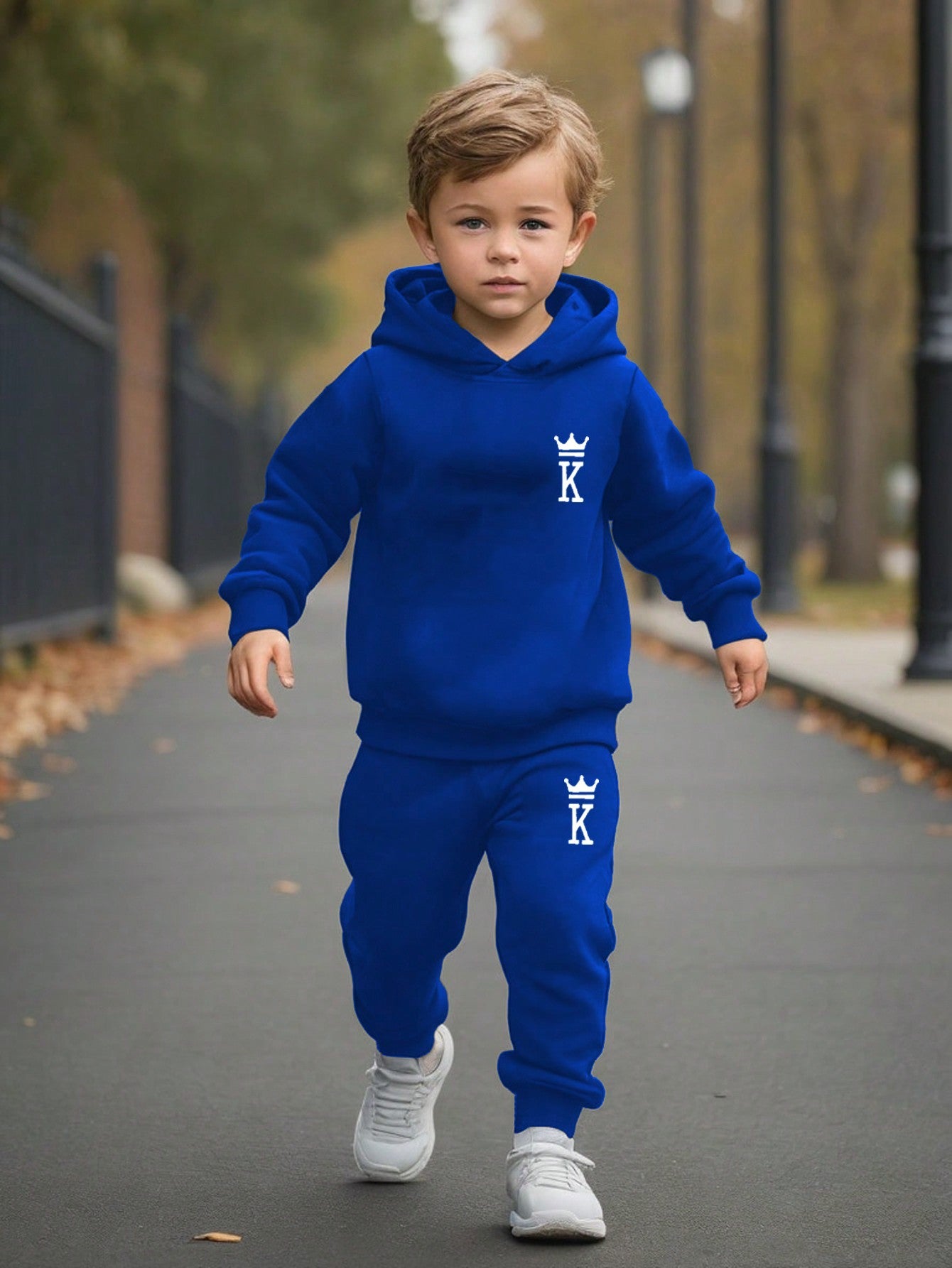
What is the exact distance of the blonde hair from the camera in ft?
10.7

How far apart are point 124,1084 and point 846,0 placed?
22450 mm

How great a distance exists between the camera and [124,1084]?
415cm

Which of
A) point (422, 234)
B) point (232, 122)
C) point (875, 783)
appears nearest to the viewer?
point (422, 234)

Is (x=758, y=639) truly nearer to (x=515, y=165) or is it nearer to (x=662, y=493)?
(x=662, y=493)

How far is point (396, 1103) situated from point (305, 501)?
38.1 inches

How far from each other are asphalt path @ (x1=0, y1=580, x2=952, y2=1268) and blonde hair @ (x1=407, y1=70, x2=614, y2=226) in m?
1.55

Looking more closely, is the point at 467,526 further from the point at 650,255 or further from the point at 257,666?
the point at 650,255

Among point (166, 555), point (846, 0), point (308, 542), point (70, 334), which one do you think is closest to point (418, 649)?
point (308, 542)

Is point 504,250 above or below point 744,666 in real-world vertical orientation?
above

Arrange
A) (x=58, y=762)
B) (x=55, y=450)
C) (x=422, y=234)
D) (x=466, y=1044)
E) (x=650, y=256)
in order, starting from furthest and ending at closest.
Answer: (x=650, y=256), (x=55, y=450), (x=58, y=762), (x=466, y=1044), (x=422, y=234)

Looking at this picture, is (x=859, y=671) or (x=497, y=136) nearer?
(x=497, y=136)

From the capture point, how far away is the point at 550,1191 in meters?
3.26

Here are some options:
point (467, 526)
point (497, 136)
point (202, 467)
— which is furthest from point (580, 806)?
point (202, 467)

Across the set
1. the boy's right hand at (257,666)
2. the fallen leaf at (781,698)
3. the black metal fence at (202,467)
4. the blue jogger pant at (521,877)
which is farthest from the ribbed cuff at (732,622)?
the black metal fence at (202,467)
